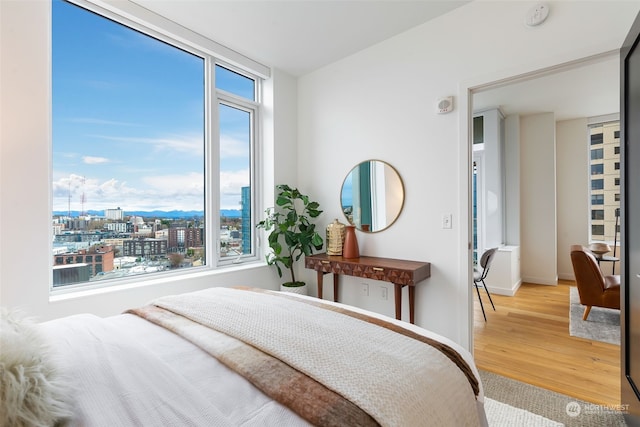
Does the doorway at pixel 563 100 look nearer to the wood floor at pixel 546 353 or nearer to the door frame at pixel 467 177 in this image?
the wood floor at pixel 546 353

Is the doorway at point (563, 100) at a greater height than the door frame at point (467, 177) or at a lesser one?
greater

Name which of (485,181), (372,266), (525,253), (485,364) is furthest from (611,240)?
(372,266)

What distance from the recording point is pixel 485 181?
475 cm

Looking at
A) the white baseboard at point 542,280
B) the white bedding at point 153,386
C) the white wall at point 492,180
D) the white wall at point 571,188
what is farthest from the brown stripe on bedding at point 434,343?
the white wall at point 571,188

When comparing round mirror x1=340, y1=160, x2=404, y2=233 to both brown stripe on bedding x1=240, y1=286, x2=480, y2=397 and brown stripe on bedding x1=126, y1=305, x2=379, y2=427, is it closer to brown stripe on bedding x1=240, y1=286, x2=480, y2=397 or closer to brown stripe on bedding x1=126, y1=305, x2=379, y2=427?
brown stripe on bedding x1=240, y1=286, x2=480, y2=397

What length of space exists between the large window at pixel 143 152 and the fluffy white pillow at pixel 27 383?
1.72 m

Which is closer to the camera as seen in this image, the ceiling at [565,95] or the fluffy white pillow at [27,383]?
the fluffy white pillow at [27,383]

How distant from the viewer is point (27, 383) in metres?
0.69

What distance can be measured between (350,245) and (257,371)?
2014 mm

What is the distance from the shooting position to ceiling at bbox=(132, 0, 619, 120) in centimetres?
234

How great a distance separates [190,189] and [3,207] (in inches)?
49.7

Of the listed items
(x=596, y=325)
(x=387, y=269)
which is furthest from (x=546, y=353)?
(x=387, y=269)

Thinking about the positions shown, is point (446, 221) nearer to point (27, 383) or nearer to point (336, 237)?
point (336, 237)

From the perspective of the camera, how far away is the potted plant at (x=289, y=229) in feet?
10.2
